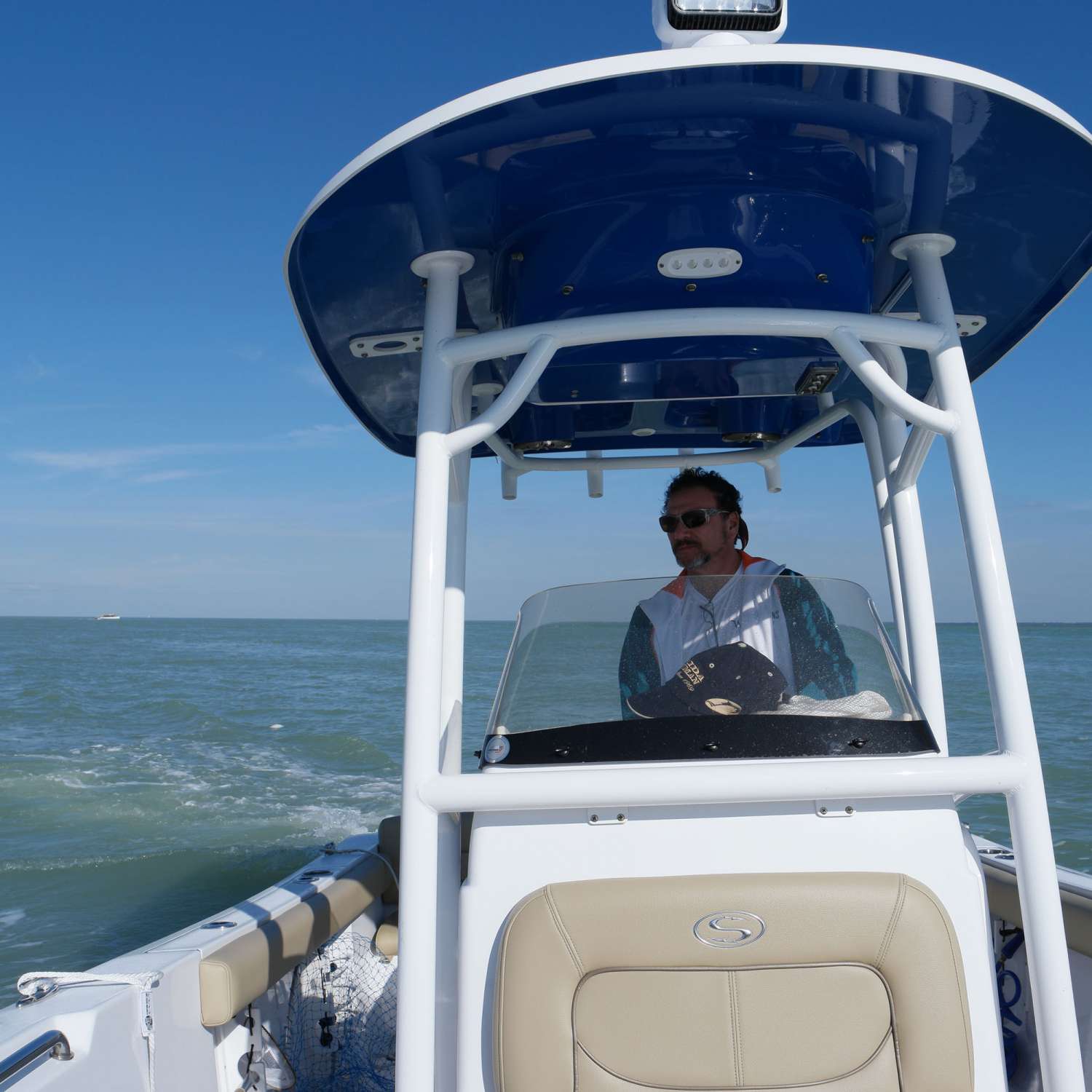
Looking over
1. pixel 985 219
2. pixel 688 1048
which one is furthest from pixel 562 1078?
pixel 985 219

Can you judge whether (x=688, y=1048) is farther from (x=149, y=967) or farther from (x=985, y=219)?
(x=985, y=219)

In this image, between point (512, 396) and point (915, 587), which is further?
point (915, 587)

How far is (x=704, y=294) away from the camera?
2.15 metres

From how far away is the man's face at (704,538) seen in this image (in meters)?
2.78

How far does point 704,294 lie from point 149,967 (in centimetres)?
177

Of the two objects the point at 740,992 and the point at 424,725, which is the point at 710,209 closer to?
the point at 424,725

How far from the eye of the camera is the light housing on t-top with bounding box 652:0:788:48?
188 centimetres

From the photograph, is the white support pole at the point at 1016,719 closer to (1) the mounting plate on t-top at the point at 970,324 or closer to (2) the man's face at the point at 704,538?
(1) the mounting plate on t-top at the point at 970,324

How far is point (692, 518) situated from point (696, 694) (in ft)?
2.72

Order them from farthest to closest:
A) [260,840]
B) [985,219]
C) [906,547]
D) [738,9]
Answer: [260,840] < [906,547] < [985,219] < [738,9]

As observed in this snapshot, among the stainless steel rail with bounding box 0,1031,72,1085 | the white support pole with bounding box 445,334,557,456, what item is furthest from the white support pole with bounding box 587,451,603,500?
the stainless steel rail with bounding box 0,1031,72,1085

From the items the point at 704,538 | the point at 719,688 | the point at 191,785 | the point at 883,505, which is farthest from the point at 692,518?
the point at 191,785

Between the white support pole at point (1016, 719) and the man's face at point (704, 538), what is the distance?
94 cm

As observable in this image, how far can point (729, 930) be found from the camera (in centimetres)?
161
